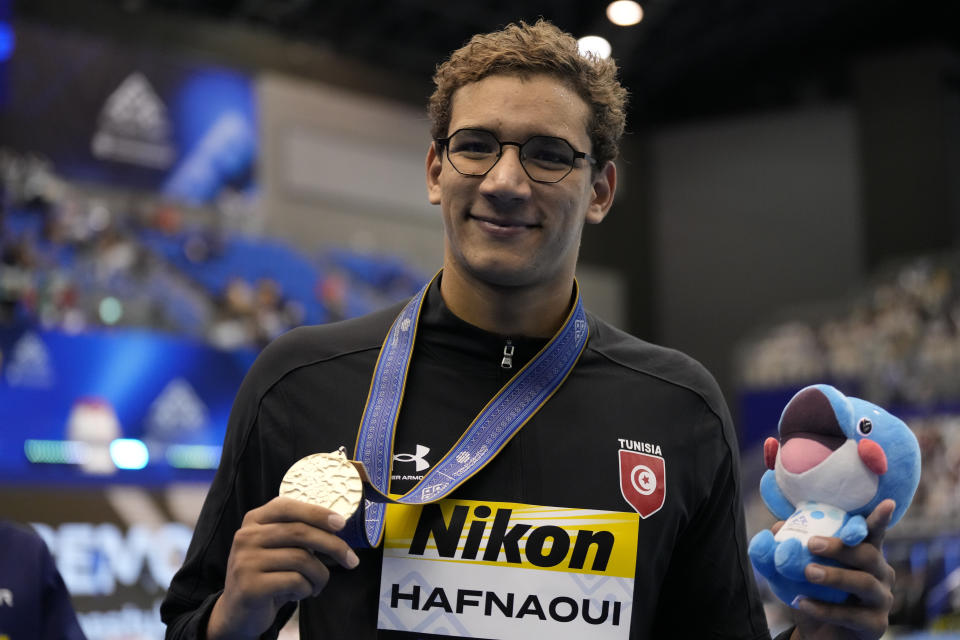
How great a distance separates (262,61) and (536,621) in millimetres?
12470

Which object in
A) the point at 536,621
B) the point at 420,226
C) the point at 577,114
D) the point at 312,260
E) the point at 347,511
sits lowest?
the point at 536,621

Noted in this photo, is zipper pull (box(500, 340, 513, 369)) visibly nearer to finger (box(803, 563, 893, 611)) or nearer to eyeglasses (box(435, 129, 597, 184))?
eyeglasses (box(435, 129, 597, 184))

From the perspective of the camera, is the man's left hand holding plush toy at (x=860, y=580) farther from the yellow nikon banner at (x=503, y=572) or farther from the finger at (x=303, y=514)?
the finger at (x=303, y=514)

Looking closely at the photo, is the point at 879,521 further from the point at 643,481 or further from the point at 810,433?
the point at 643,481

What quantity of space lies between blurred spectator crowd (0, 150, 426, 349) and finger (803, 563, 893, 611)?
23.8ft

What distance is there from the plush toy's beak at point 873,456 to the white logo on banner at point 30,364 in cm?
678

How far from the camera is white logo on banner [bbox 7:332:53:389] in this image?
7.36 m

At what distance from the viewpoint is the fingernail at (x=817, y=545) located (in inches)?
58.5

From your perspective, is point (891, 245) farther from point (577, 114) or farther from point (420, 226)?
point (577, 114)

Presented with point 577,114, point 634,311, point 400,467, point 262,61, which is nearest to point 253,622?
point 400,467

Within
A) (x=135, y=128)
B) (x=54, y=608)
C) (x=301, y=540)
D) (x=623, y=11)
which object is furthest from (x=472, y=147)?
(x=135, y=128)

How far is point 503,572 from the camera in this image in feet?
5.53

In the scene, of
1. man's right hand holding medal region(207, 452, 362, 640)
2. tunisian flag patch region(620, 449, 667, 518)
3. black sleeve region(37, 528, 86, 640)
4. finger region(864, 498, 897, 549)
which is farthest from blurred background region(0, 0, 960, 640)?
man's right hand holding medal region(207, 452, 362, 640)

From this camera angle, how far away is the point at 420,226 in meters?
14.5
